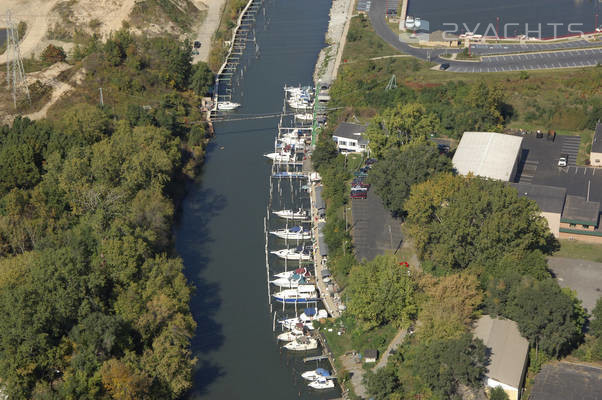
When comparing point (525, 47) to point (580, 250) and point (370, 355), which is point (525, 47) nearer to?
point (580, 250)

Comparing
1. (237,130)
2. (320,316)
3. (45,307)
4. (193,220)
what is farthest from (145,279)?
(237,130)


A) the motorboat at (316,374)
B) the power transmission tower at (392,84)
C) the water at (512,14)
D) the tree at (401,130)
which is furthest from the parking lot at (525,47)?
the motorboat at (316,374)

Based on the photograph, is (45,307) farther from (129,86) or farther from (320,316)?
(129,86)

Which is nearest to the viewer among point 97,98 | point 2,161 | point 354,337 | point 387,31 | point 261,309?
point 354,337

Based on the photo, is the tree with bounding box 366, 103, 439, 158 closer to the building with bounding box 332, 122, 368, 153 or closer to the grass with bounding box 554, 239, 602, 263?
the building with bounding box 332, 122, 368, 153

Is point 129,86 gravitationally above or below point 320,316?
above

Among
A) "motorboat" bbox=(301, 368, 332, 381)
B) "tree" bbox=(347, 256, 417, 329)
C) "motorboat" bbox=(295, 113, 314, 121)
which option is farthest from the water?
"motorboat" bbox=(301, 368, 332, 381)

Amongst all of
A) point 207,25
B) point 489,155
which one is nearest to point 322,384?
point 489,155
